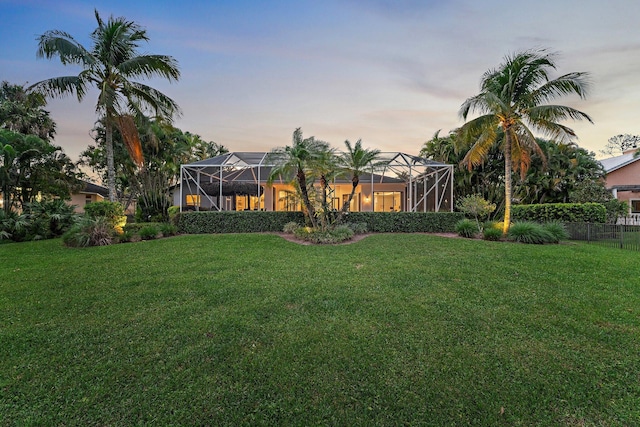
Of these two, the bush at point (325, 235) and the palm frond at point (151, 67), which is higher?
the palm frond at point (151, 67)

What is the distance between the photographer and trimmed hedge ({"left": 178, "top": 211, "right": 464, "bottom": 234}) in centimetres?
1212

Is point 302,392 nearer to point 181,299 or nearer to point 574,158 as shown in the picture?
point 181,299

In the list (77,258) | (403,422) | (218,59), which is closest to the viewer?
(403,422)

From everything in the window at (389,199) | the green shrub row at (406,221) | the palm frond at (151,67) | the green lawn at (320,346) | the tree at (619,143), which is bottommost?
the green lawn at (320,346)

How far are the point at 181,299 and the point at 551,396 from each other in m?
4.88

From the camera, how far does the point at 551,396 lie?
244 cm

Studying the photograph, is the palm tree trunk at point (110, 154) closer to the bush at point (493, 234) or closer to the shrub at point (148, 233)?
the shrub at point (148, 233)

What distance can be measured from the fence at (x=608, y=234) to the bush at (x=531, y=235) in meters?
1.67

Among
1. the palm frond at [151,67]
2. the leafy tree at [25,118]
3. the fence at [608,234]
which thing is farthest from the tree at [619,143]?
the leafy tree at [25,118]

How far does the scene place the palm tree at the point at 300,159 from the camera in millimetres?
10180

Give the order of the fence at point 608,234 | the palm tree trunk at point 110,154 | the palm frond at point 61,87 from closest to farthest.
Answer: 1. the fence at point 608,234
2. the palm frond at point 61,87
3. the palm tree trunk at point 110,154

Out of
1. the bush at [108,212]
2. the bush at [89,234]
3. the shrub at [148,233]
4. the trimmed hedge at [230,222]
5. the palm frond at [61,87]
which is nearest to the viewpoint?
the bush at [89,234]

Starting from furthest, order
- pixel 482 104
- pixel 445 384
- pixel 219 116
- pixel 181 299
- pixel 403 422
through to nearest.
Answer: pixel 219 116 → pixel 482 104 → pixel 181 299 → pixel 445 384 → pixel 403 422

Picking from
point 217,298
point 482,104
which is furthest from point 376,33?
point 217,298
